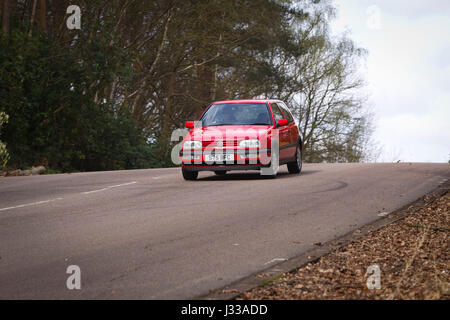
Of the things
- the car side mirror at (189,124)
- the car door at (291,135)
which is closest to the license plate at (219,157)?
the car side mirror at (189,124)

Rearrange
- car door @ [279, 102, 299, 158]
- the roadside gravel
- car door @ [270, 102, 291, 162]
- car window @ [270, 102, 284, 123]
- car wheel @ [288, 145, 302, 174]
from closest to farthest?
1. the roadside gravel
2. car door @ [270, 102, 291, 162]
3. car window @ [270, 102, 284, 123]
4. car door @ [279, 102, 299, 158]
5. car wheel @ [288, 145, 302, 174]

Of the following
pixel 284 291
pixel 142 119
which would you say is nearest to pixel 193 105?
pixel 142 119

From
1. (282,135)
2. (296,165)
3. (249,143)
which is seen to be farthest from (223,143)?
(296,165)

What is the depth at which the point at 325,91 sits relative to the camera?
47625 mm

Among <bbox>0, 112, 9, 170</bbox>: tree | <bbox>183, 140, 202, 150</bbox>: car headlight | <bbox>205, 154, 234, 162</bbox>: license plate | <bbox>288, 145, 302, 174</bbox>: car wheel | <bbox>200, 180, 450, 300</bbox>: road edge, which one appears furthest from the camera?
<bbox>0, 112, 9, 170</bbox>: tree

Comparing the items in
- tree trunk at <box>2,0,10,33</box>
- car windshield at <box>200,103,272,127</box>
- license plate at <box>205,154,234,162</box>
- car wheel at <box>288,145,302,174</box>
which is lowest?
car wheel at <box>288,145,302,174</box>

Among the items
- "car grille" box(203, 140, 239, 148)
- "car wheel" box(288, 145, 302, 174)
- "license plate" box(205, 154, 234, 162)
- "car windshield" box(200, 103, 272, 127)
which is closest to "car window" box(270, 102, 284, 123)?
"car windshield" box(200, 103, 272, 127)

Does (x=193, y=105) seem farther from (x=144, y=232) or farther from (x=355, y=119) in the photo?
(x=144, y=232)

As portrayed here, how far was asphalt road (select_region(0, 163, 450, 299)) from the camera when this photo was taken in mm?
6348

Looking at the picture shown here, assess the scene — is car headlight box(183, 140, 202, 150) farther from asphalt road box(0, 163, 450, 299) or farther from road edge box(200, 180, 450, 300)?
road edge box(200, 180, 450, 300)

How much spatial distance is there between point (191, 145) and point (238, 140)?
41.7 inches

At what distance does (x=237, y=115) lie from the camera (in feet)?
53.0

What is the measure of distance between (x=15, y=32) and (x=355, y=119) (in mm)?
30562

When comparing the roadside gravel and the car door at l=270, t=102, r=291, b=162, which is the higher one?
the car door at l=270, t=102, r=291, b=162
